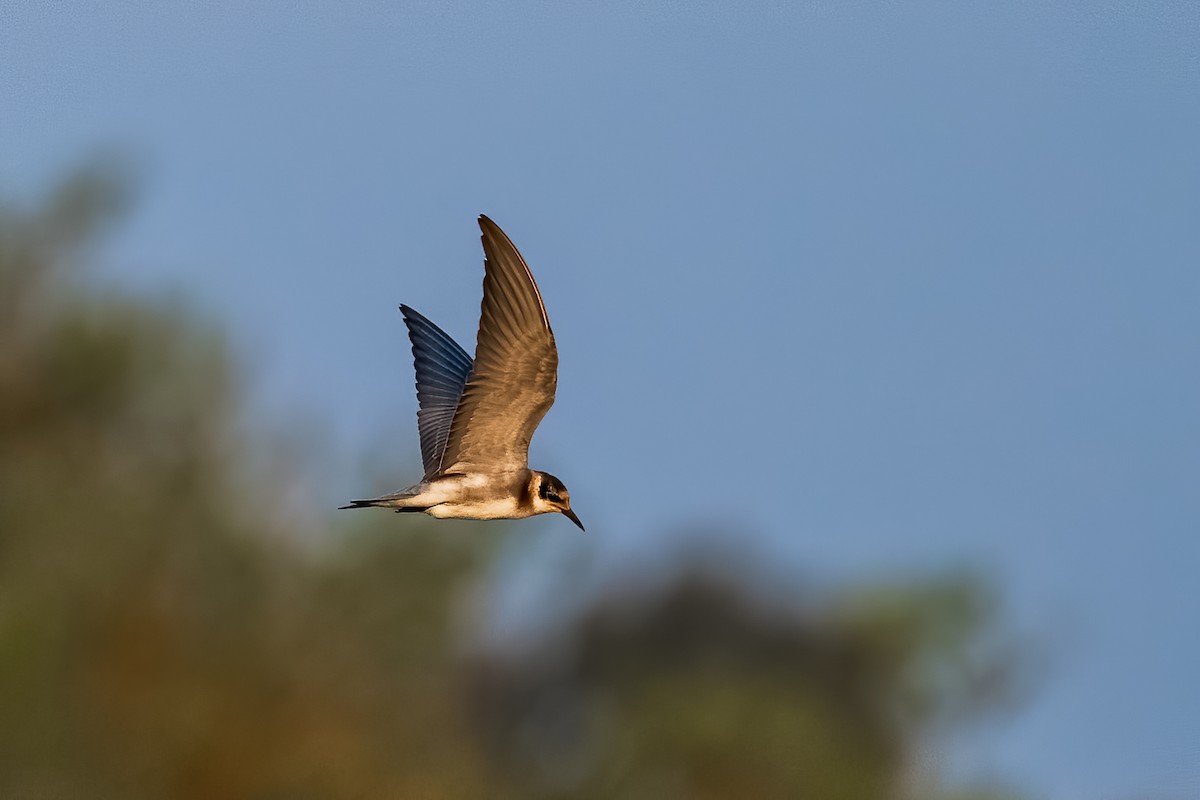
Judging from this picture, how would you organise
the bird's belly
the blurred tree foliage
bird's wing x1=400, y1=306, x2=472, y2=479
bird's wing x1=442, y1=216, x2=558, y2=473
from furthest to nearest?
1. the blurred tree foliage
2. bird's wing x1=400, y1=306, x2=472, y2=479
3. the bird's belly
4. bird's wing x1=442, y1=216, x2=558, y2=473

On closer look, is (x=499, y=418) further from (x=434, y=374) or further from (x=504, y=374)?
(x=434, y=374)

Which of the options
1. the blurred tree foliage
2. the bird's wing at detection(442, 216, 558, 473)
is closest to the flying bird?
the bird's wing at detection(442, 216, 558, 473)

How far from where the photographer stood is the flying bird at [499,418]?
706 cm

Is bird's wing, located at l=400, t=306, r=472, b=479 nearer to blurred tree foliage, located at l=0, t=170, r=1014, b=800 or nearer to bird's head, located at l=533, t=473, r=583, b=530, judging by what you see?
bird's head, located at l=533, t=473, r=583, b=530

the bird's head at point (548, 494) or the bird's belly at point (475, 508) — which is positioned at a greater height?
the bird's head at point (548, 494)

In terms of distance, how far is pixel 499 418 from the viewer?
7414 millimetres

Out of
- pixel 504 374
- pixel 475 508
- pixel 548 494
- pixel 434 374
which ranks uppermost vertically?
pixel 434 374

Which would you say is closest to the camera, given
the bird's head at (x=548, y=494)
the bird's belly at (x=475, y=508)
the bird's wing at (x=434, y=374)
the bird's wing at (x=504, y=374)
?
the bird's wing at (x=504, y=374)

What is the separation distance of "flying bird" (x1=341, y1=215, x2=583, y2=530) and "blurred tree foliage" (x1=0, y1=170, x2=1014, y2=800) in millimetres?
9481

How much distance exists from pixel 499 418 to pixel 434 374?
1309mm

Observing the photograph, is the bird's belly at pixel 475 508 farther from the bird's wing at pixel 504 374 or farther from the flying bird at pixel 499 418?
the bird's wing at pixel 504 374

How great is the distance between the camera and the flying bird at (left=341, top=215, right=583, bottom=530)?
706cm

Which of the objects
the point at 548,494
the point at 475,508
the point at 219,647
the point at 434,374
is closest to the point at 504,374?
the point at 475,508

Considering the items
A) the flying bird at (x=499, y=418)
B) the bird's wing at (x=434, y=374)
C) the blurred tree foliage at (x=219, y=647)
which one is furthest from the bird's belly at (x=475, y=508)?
the blurred tree foliage at (x=219, y=647)
